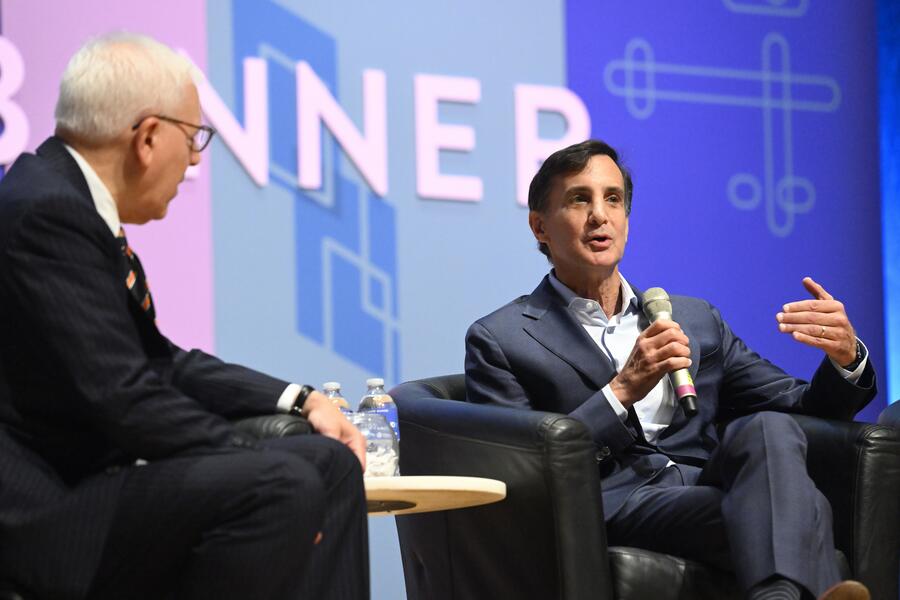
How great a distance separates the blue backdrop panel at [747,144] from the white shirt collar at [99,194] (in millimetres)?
2672

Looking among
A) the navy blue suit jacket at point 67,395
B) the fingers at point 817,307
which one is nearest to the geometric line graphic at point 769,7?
the fingers at point 817,307

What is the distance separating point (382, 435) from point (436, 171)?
5.38 feet

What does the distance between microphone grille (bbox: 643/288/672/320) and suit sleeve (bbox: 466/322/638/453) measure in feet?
0.91

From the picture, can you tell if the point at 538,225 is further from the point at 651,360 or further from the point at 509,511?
the point at 509,511

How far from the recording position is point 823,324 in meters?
3.13

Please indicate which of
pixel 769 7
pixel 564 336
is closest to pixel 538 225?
pixel 564 336

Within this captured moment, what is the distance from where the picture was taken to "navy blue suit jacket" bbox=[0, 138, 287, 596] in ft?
6.52

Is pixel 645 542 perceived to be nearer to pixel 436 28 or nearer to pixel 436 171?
pixel 436 171

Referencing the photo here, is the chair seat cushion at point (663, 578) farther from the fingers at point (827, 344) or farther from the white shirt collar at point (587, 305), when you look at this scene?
the white shirt collar at point (587, 305)

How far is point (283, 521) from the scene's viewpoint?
2004 mm

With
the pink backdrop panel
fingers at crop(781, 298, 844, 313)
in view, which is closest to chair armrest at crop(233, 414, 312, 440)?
fingers at crop(781, 298, 844, 313)

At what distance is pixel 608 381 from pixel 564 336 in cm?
16

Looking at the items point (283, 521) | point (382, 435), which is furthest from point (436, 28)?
point (283, 521)

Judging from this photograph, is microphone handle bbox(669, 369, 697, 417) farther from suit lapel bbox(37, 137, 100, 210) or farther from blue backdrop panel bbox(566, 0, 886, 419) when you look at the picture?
blue backdrop panel bbox(566, 0, 886, 419)
